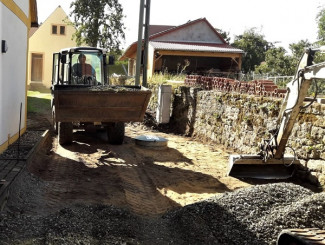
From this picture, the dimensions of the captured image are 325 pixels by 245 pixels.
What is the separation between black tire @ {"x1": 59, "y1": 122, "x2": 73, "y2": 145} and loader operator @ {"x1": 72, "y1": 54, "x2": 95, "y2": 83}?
1642 mm

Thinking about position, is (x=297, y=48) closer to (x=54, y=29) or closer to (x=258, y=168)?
(x=54, y=29)

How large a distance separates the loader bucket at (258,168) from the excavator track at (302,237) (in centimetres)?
432

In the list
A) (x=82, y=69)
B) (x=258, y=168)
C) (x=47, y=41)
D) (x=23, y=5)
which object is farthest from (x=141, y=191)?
(x=47, y=41)

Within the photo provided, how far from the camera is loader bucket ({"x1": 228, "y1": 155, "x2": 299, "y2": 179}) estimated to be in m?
8.56

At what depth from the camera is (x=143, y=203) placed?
6.89m

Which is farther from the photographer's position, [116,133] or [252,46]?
[252,46]

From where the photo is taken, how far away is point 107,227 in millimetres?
4953

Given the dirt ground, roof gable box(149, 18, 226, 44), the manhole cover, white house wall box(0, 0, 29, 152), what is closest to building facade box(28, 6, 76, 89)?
roof gable box(149, 18, 226, 44)

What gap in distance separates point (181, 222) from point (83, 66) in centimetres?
738

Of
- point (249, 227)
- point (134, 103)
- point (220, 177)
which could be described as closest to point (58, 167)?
point (134, 103)

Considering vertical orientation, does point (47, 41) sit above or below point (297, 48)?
below

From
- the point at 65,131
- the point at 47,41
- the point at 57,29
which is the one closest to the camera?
the point at 65,131

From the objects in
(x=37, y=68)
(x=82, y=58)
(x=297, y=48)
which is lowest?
(x=37, y=68)

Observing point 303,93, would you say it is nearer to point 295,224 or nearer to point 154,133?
point 295,224
